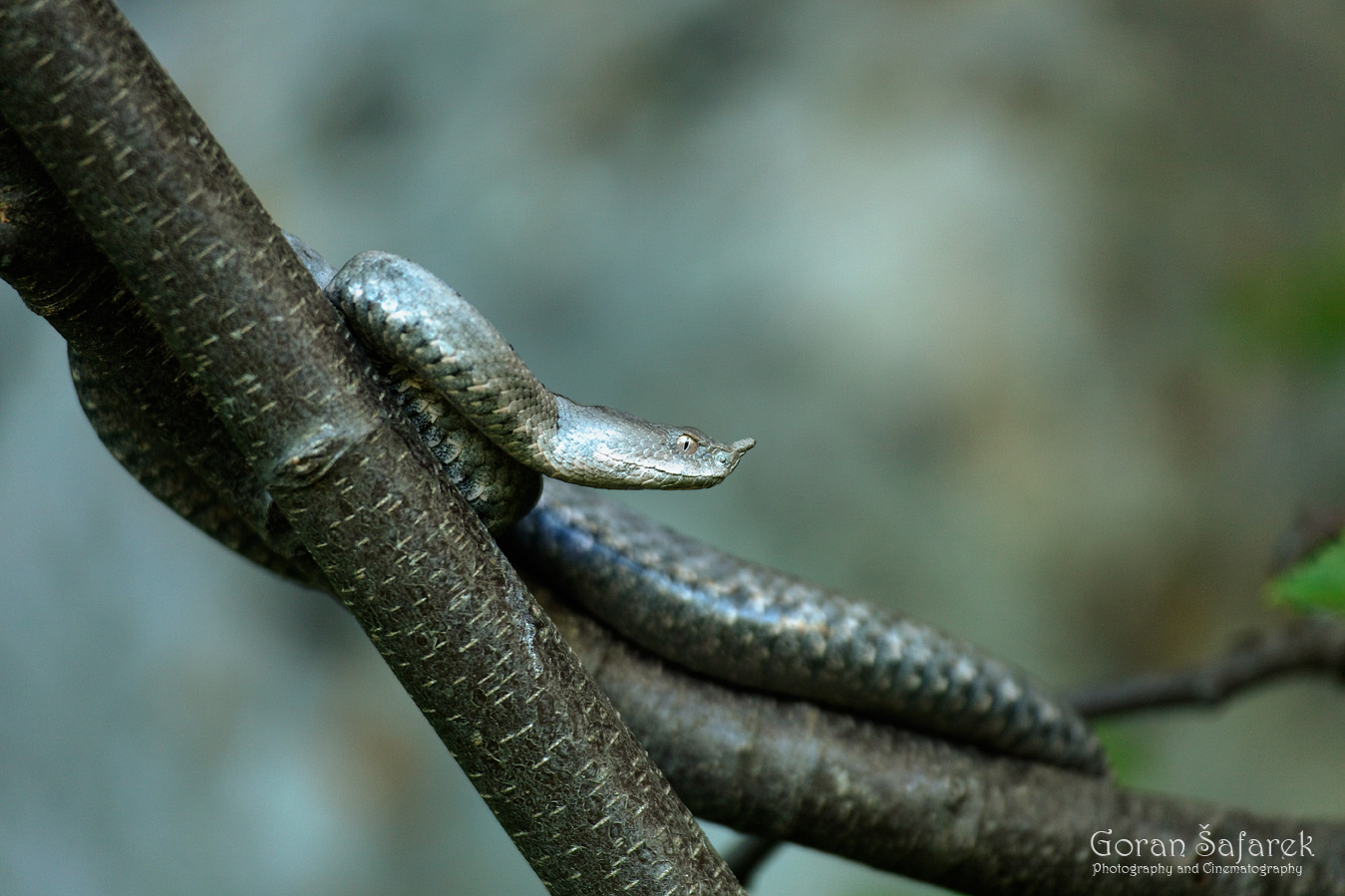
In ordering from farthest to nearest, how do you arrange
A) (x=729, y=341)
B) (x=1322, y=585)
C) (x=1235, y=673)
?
(x=729, y=341) < (x=1235, y=673) < (x=1322, y=585)

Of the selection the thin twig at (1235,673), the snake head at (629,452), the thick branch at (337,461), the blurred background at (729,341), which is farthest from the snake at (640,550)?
the blurred background at (729,341)

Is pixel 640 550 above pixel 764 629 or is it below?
above

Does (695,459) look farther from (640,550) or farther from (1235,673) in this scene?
(1235,673)

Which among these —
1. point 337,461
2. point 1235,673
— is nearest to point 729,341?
point 1235,673

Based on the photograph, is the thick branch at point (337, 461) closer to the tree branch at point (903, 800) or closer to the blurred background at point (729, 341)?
the tree branch at point (903, 800)

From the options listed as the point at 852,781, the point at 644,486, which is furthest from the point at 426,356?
the point at 852,781

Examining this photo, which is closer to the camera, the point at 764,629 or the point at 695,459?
the point at 695,459

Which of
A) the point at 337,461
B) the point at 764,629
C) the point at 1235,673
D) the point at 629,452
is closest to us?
the point at 337,461
